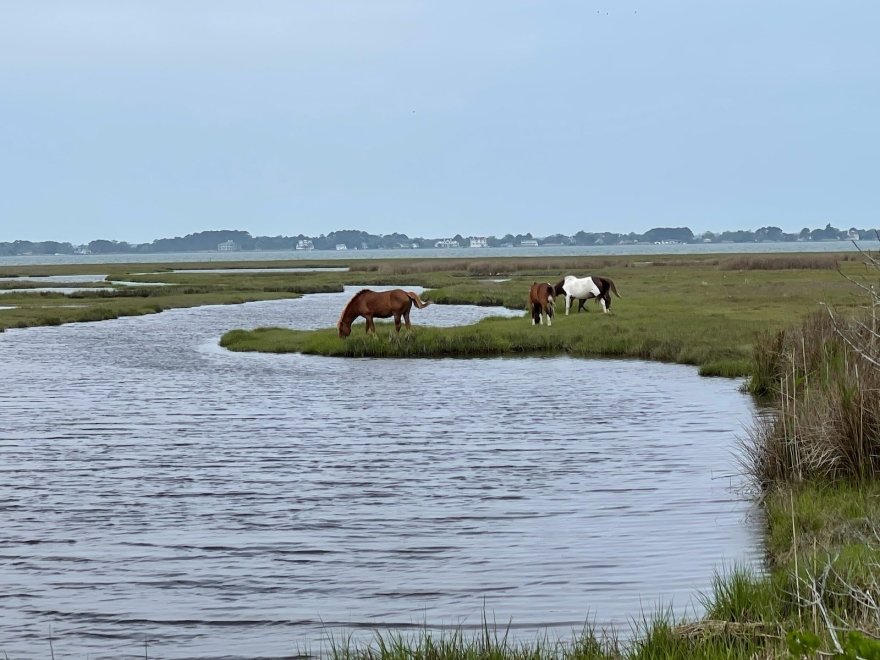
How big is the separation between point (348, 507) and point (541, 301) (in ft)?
74.0

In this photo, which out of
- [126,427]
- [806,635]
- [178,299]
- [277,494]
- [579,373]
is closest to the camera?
[806,635]

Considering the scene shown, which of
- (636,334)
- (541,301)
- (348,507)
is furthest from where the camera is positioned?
(541,301)

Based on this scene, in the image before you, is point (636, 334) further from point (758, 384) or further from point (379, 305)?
point (758, 384)

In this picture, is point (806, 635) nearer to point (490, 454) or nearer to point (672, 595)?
point (672, 595)

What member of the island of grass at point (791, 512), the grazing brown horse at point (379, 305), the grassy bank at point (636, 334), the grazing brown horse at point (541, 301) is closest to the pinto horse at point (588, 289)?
the grassy bank at point (636, 334)

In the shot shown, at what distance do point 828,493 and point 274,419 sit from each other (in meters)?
12.2

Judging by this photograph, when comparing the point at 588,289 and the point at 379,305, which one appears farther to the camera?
the point at 588,289

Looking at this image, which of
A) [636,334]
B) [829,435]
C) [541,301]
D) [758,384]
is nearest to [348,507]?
[829,435]

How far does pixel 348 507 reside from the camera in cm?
1387

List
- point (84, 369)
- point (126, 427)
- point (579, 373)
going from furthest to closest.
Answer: point (84, 369) < point (579, 373) < point (126, 427)

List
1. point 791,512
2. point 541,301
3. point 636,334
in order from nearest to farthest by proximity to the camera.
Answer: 1. point 791,512
2. point 636,334
3. point 541,301

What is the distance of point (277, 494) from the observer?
48.2 ft

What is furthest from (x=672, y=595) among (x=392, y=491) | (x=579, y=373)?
(x=579, y=373)

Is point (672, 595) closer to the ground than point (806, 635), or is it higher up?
closer to the ground
